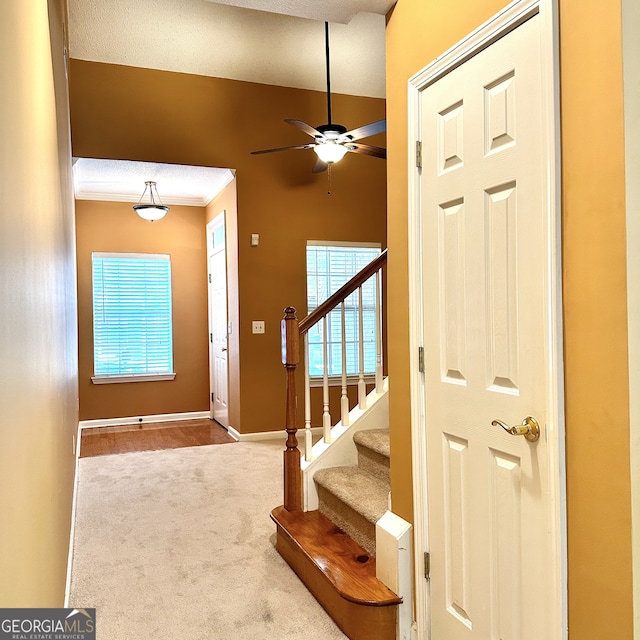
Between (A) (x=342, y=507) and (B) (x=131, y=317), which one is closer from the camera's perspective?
(A) (x=342, y=507)

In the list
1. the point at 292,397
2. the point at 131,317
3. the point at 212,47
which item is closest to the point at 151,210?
the point at 131,317

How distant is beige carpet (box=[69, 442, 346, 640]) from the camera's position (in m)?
2.42

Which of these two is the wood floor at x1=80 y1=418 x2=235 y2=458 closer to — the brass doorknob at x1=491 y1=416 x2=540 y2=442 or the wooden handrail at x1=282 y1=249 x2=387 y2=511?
the wooden handrail at x1=282 y1=249 x2=387 y2=511

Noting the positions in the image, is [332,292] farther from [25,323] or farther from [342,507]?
[25,323]

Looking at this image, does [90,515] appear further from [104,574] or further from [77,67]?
[77,67]

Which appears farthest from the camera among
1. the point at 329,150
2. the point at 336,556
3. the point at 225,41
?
the point at 225,41

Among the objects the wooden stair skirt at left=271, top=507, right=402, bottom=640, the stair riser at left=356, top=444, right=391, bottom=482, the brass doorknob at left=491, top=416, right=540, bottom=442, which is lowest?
the wooden stair skirt at left=271, top=507, right=402, bottom=640

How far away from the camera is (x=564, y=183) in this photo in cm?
150

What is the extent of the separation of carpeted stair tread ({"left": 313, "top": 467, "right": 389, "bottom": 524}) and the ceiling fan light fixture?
243 centimetres

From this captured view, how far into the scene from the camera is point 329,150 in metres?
4.39

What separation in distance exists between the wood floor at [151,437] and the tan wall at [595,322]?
15.3ft

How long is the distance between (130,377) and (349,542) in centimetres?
480

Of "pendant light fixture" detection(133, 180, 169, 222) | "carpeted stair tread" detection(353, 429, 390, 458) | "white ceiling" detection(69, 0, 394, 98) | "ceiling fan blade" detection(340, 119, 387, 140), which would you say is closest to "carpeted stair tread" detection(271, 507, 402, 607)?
"carpeted stair tread" detection(353, 429, 390, 458)

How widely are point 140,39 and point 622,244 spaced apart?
15.2ft
